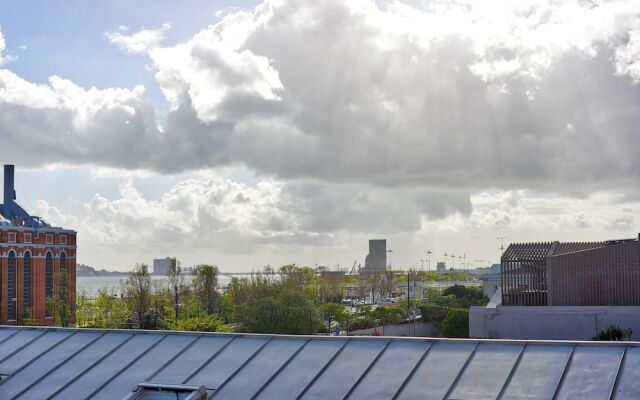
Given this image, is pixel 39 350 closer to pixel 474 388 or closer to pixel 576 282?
pixel 474 388

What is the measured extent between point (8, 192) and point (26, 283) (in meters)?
13.7

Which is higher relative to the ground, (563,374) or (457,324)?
(563,374)

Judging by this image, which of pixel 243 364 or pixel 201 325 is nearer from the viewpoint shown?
pixel 243 364

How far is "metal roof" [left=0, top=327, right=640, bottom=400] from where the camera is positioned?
1210cm

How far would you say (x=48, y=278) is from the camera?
89062 mm

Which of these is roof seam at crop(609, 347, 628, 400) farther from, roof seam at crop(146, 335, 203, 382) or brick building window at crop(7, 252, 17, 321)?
brick building window at crop(7, 252, 17, 321)

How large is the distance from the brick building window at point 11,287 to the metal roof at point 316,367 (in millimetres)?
71323

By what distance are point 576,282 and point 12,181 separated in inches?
2873

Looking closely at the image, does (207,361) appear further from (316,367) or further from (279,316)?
(279,316)

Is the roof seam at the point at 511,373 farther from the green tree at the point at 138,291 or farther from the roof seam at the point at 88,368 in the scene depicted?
the green tree at the point at 138,291

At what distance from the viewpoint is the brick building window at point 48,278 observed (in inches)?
3462

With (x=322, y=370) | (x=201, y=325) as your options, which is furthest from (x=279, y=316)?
(x=322, y=370)

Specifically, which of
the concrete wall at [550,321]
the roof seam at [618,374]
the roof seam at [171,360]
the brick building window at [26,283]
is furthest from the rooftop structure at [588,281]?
the brick building window at [26,283]

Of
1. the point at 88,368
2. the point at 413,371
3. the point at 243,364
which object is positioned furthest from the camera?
the point at 88,368
